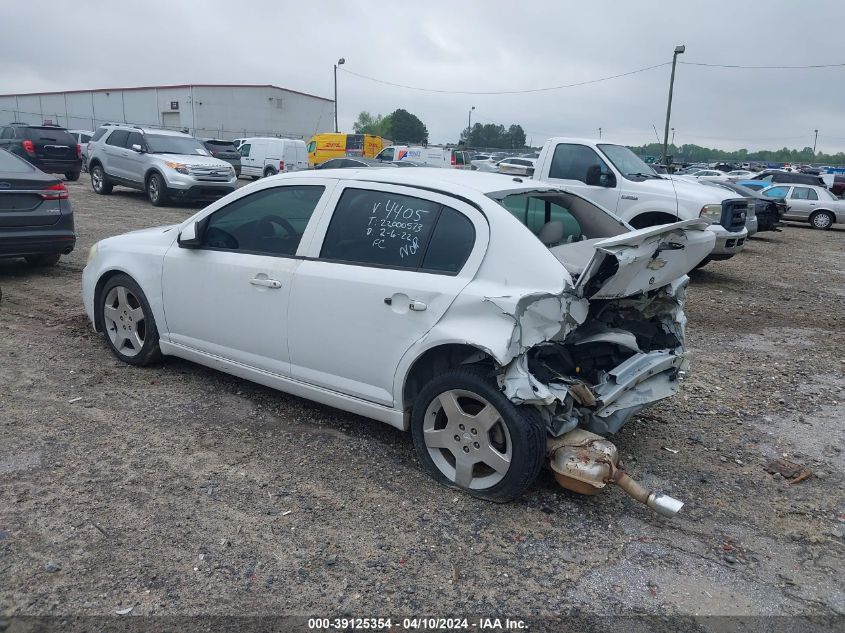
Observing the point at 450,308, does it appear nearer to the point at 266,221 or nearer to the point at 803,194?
the point at 266,221

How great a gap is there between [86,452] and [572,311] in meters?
2.88

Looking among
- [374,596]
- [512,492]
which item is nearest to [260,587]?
[374,596]

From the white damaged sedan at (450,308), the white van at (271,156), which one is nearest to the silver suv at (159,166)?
A: the white van at (271,156)

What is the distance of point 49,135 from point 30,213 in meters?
14.6

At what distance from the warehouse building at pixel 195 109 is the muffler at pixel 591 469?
159 feet

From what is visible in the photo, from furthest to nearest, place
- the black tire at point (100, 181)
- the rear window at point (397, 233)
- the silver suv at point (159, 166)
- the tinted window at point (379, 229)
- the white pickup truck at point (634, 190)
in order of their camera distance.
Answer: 1. the black tire at point (100, 181)
2. the silver suv at point (159, 166)
3. the white pickup truck at point (634, 190)
4. the tinted window at point (379, 229)
5. the rear window at point (397, 233)

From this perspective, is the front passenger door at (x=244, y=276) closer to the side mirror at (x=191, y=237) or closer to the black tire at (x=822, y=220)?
the side mirror at (x=191, y=237)

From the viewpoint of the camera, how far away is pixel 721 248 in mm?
9609

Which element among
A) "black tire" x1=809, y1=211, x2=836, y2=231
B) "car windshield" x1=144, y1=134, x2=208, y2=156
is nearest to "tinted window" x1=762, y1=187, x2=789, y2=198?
"black tire" x1=809, y1=211, x2=836, y2=231

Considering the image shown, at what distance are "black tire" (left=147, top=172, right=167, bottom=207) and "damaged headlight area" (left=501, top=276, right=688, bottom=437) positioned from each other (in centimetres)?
1381

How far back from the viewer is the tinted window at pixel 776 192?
21814 mm

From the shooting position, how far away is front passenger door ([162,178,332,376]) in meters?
4.20

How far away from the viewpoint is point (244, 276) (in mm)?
4305

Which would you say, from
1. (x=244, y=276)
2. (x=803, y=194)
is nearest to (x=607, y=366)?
(x=244, y=276)
